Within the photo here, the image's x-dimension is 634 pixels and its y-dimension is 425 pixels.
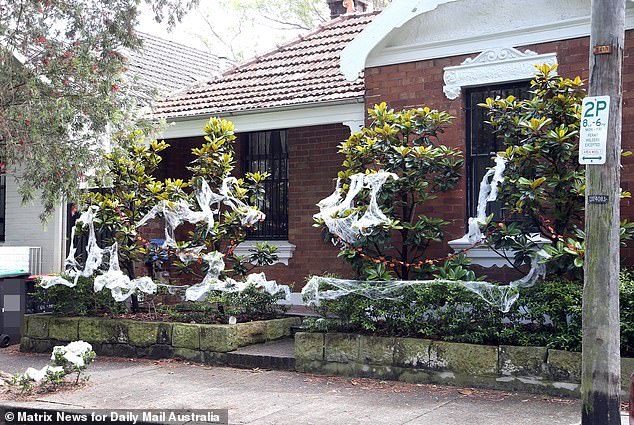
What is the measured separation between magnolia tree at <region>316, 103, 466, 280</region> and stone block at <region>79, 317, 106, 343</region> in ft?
12.1

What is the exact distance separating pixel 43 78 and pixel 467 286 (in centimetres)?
585

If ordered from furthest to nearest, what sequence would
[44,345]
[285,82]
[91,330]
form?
[285,82] → [44,345] → [91,330]

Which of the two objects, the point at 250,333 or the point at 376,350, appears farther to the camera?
the point at 250,333

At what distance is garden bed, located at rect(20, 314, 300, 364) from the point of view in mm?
10578

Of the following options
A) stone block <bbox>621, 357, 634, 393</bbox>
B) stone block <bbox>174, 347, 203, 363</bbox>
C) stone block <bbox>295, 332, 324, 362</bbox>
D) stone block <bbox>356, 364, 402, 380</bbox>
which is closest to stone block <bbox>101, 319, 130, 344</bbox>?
stone block <bbox>174, 347, 203, 363</bbox>

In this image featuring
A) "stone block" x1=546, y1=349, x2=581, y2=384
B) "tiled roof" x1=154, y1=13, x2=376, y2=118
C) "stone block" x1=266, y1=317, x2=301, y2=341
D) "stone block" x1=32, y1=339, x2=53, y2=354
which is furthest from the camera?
"tiled roof" x1=154, y1=13, x2=376, y2=118

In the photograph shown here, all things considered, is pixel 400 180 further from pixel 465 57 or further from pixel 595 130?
pixel 595 130

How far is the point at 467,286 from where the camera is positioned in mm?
9102

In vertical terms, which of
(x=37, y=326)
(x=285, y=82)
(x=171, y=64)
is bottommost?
(x=37, y=326)

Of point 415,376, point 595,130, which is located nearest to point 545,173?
point 415,376

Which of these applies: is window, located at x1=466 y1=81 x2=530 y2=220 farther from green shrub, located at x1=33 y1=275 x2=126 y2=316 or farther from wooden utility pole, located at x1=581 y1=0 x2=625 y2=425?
green shrub, located at x1=33 y1=275 x2=126 y2=316

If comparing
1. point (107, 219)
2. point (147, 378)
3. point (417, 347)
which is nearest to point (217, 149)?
point (107, 219)

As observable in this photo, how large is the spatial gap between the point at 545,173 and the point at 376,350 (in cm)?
277

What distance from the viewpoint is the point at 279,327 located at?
1141 centimetres
